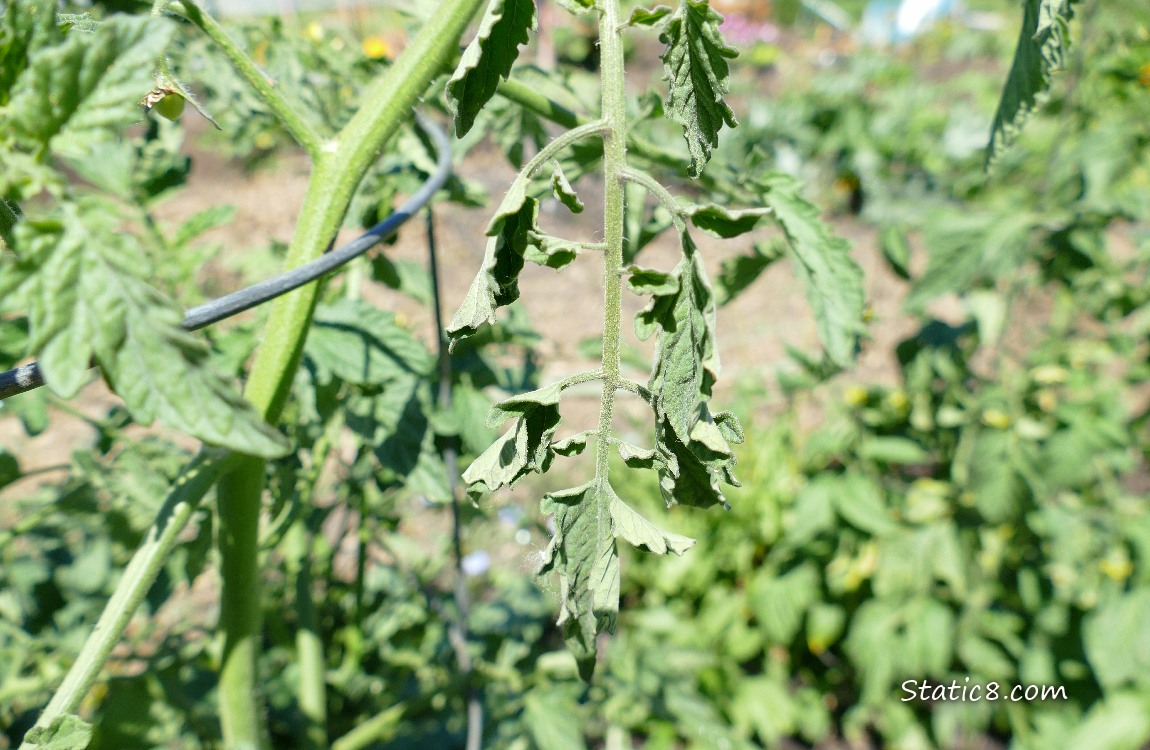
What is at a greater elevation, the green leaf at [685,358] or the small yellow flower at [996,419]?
the green leaf at [685,358]

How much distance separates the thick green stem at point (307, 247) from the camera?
699 mm

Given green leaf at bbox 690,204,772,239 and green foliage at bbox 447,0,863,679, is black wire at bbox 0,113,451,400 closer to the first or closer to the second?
green foliage at bbox 447,0,863,679

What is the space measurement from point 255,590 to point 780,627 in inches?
64.3

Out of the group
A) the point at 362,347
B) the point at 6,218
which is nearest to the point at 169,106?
the point at 6,218

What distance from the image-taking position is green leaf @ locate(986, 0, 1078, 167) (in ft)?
2.32

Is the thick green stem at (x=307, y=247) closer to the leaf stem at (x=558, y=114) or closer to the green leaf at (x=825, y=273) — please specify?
the leaf stem at (x=558, y=114)

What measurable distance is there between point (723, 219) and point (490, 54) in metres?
0.21

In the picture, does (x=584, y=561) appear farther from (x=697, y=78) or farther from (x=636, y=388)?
(x=697, y=78)

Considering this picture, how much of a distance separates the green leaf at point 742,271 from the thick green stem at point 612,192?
21.6 inches

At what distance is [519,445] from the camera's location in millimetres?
534

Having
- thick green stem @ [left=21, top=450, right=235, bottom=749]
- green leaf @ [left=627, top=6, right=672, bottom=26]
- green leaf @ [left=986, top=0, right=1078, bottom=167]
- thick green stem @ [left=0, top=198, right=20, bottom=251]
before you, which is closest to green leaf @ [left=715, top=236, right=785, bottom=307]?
green leaf @ [left=986, top=0, right=1078, bottom=167]

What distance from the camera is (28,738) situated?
1.94ft

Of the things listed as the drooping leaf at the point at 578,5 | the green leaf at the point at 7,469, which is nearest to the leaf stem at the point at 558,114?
the drooping leaf at the point at 578,5

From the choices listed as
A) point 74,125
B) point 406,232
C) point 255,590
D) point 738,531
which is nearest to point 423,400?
point 255,590
